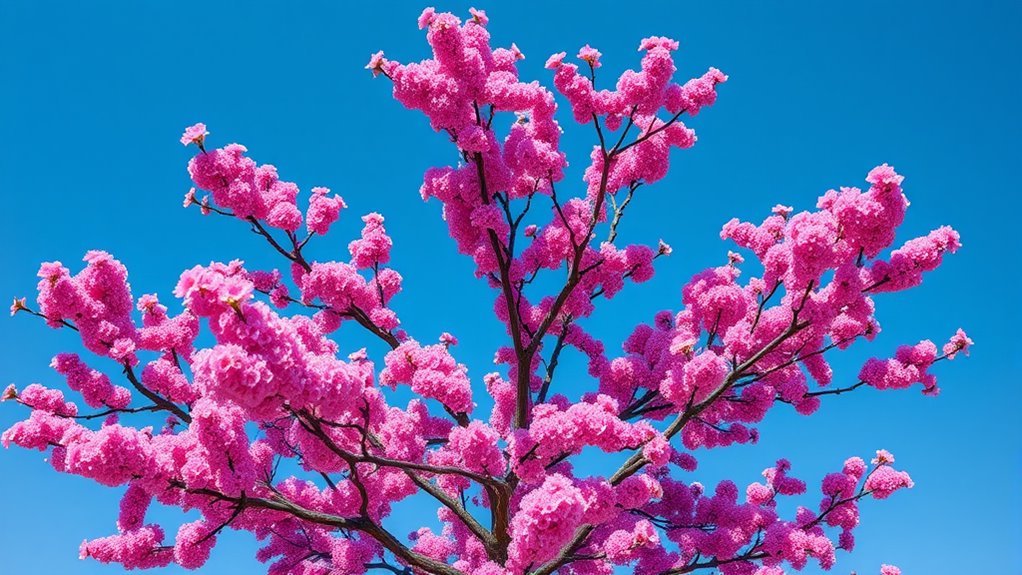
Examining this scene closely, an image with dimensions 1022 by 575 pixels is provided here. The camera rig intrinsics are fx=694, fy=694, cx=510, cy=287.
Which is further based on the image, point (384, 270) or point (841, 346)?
point (384, 270)

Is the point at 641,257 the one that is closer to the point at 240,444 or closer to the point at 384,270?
the point at 384,270

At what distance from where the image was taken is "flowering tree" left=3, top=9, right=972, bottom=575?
656 cm

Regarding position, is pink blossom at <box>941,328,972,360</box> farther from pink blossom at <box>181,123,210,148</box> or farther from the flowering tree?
pink blossom at <box>181,123,210,148</box>

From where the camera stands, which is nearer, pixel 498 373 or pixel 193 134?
pixel 193 134

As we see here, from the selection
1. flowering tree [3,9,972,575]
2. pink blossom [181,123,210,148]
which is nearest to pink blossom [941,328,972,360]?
flowering tree [3,9,972,575]

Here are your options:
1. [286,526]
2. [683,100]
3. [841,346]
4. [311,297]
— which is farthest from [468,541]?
[683,100]

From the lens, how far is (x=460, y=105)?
337 inches

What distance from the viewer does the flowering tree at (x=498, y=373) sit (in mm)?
6559

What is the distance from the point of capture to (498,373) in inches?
414

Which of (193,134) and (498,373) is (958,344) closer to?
(498,373)

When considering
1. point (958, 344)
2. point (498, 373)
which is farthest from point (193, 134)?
point (958, 344)

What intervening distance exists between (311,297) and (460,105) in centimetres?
339

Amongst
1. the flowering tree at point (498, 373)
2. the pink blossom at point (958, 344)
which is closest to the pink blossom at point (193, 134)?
the flowering tree at point (498, 373)

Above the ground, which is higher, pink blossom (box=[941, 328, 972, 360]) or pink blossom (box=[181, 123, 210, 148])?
pink blossom (box=[181, 123, 210, 148])
